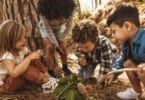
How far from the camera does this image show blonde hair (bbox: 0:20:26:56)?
3854 millimetres

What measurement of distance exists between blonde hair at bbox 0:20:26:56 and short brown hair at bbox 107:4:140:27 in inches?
35.3

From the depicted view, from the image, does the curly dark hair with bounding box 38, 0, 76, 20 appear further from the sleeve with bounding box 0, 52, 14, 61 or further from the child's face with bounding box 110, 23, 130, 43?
the child's face with bounding box 110, 23, 130, 43

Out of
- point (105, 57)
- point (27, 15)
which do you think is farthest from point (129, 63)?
point (27, 15)

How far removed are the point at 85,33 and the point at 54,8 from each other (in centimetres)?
57

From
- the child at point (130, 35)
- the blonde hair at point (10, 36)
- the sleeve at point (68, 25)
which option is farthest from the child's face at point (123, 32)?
the sleeve at point (68, 25)

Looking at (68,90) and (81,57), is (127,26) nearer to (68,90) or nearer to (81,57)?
(68,90)

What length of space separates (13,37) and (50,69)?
90 cm

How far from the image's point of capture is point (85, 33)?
3984 millimetres

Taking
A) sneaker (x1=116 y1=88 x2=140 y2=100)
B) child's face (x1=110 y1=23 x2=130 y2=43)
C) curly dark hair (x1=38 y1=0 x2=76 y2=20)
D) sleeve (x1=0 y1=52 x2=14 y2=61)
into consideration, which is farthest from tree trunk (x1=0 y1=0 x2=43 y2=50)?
child's face (x1=110 y1=23 x2=130 y2=43)

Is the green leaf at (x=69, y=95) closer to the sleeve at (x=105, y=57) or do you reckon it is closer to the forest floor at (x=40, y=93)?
the forest floor at (x=40, y=93)

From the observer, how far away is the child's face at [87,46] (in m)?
4.01

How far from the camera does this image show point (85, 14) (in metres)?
7.16

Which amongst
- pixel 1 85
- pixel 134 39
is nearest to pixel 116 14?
pixel 134 39

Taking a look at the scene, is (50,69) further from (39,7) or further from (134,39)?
(134,39)
